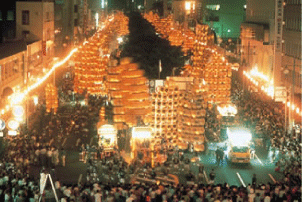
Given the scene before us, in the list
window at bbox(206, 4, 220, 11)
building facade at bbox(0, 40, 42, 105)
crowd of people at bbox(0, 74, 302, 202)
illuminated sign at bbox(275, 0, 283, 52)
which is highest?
window at bbox(206, 4, 220, 11)

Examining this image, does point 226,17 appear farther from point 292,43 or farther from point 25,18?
point 292,43

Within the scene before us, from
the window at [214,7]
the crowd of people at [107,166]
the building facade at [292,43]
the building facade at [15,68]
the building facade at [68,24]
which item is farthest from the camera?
the window at [214,7]

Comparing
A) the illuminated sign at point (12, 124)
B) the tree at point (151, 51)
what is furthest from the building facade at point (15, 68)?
the tree at point (151, 51)

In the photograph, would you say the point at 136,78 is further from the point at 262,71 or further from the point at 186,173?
the point at 262,71

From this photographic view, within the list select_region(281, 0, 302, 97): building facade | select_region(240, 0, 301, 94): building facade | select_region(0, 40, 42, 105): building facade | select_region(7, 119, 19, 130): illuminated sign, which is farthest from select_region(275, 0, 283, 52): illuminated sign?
select_region(7, 119, 19, 130): illuminated sign

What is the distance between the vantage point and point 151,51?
96.4 metres

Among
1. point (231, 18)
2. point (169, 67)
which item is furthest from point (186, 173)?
point (231, 18)

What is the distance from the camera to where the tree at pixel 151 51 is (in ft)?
267

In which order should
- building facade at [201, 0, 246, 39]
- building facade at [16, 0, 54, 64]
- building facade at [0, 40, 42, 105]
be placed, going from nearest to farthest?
building facade at [0, 40, 42, 105] < building facade at [16, 0, 54, 64] < building facade at [201, 0, 246, 39]

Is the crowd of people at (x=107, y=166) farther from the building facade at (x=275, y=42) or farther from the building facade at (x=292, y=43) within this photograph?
the building facade at (x=275, y=42)

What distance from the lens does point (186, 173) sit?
32000 mm

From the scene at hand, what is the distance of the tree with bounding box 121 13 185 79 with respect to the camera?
81463 millimetres

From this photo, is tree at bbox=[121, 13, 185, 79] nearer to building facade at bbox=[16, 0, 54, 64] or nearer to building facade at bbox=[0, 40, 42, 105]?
building facade at bbox=[16, 0, 54, 64]

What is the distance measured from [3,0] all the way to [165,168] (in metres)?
36.1
